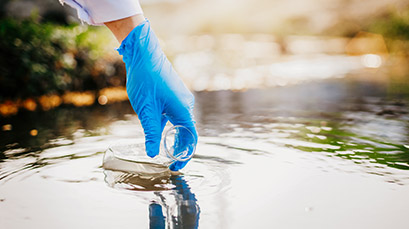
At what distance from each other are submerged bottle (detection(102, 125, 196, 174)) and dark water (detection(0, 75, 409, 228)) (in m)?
0.08

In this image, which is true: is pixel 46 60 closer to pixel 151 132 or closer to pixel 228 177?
pixel 151 132

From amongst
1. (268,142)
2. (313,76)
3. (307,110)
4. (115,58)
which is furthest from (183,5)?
(268,142)

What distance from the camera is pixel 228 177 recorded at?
3.25 m

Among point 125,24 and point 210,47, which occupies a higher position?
point 210,47

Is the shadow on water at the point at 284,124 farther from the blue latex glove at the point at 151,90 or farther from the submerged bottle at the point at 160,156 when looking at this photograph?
the blue latex glove at the point at 151,90

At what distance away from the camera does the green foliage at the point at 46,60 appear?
22.5ft

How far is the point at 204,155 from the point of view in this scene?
389 cm

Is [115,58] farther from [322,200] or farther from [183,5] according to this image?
[183,5]

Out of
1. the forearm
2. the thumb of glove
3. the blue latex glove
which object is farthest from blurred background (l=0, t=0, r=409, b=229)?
the forearm

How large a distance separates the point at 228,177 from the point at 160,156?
1.77 ft

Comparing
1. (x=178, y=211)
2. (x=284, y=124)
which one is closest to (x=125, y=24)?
(x=178, y=211)

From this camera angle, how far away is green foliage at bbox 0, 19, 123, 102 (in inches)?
270

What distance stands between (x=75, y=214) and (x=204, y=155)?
1.51 metres

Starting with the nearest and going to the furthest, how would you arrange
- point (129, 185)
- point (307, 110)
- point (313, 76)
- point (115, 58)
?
1. point (129, 185)
2. point (307, 110)
3. point (115, 58)
4. point (313, 76)
